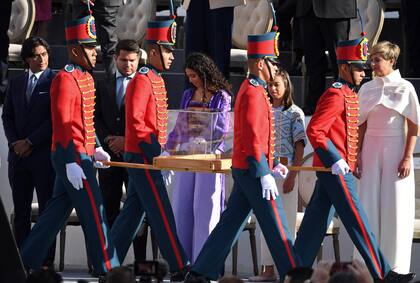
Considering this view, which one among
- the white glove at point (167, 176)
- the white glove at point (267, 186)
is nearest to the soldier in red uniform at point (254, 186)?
the white glove at point (267, 186)

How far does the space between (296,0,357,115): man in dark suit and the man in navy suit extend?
1960 millimetres

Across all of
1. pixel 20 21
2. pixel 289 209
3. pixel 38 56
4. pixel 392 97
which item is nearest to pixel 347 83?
pixel 392 97

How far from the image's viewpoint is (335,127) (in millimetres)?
9773

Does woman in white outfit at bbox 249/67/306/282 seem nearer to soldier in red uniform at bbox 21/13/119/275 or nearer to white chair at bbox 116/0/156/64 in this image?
soldier in red uniform at bbox 21/13/119/275

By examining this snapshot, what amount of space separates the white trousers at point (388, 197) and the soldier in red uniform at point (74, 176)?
172cm

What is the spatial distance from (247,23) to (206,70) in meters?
2.11

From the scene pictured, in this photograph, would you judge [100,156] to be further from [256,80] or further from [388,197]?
[388,197]

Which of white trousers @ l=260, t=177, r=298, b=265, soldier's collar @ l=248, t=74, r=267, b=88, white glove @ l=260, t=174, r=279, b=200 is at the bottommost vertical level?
white trousers @ l=260, t=177, r=298, b=265

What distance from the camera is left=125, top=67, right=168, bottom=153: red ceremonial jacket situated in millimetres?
9711

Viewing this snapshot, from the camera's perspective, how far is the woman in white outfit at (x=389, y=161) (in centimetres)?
1020

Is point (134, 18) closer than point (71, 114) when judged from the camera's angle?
No

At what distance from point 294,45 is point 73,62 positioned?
9.57ft

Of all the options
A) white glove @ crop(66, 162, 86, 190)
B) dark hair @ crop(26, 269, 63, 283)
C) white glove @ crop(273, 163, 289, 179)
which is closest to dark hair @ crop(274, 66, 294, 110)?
white glove @ crop(273, 163, 289, 179)

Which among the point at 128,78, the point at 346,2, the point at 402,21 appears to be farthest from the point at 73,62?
the point at 402,21
